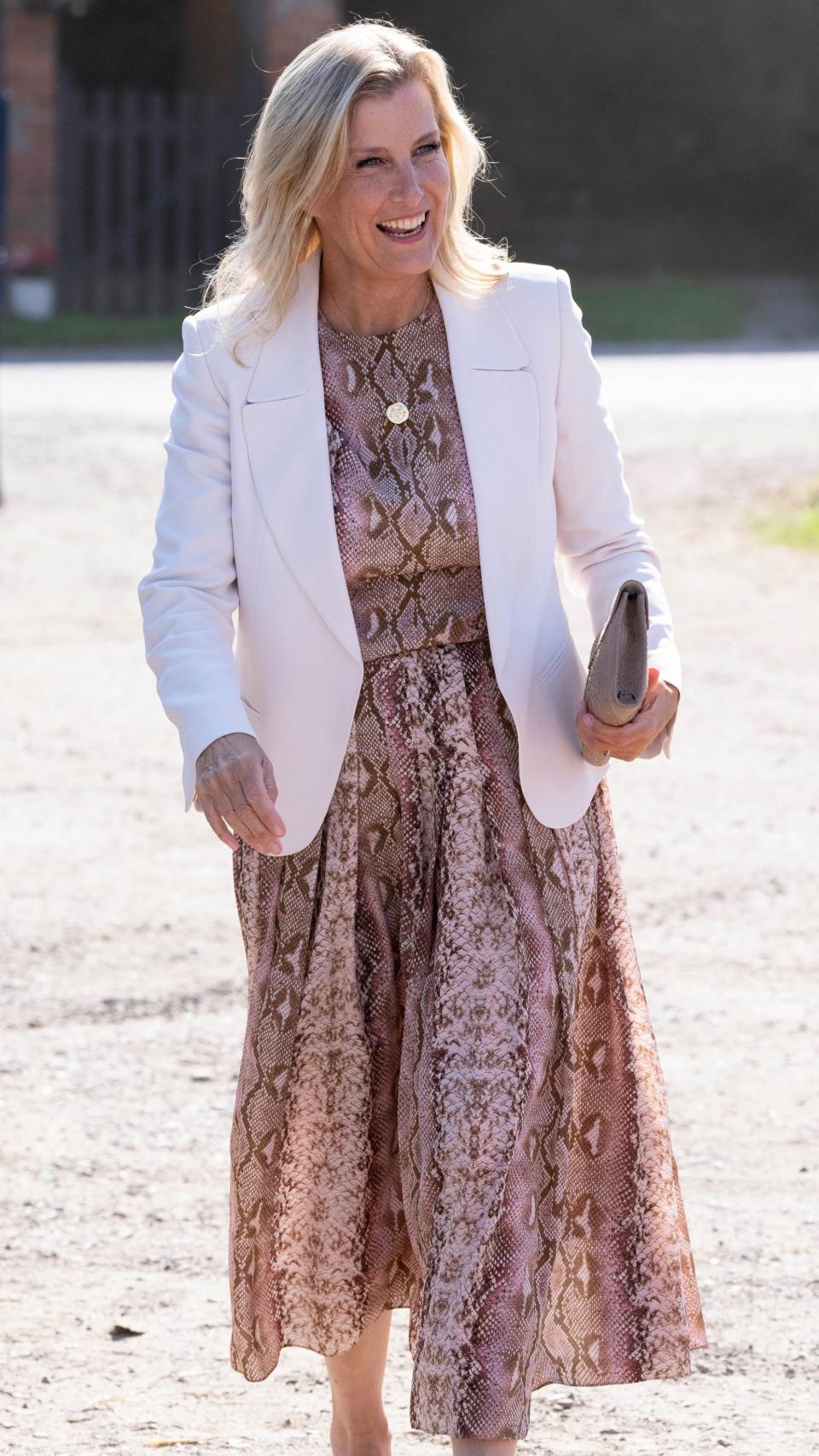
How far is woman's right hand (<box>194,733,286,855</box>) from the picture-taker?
8.23 feet

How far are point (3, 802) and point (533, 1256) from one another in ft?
14.0

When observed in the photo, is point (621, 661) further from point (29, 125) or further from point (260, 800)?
point (29, 125)

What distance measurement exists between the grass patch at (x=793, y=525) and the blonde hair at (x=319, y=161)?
8.42m

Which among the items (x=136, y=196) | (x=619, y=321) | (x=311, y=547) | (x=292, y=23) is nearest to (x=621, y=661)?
(x=311, y=547)

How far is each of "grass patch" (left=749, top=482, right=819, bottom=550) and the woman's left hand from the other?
8.49 metres

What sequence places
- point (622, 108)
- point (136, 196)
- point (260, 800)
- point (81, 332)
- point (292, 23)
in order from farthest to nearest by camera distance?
1. point (622, 108)
2. point (136, 196)
3. point (292, 23)
4. point (81, 332)
5. point (260, 800)

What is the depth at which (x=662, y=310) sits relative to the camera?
23.0 meters

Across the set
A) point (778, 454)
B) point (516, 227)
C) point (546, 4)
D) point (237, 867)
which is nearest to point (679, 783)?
point (237, 867)

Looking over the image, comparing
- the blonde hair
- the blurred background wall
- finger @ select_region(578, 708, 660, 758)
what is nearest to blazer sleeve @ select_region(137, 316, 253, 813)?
the blonde hair

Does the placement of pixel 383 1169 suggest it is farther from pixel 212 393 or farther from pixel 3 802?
pixel 3 802

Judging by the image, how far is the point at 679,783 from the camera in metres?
6.84

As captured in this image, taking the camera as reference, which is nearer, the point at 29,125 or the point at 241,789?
the point at 241,789

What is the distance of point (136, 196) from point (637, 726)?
72.4 ft

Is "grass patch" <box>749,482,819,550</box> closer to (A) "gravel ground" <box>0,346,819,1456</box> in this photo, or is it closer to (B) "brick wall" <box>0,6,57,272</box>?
(A) "gravel ground" <box>0,346,819,1456</box>
